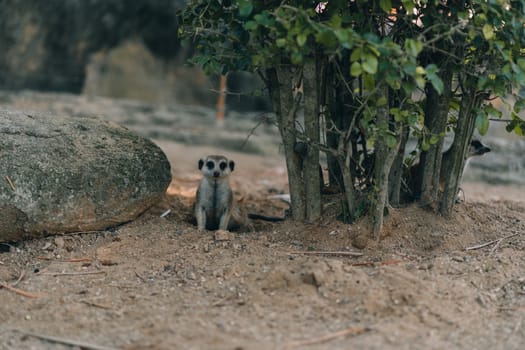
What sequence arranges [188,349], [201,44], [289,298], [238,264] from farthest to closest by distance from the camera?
[201,44] → [238,264] → [289,298] → [188,349]

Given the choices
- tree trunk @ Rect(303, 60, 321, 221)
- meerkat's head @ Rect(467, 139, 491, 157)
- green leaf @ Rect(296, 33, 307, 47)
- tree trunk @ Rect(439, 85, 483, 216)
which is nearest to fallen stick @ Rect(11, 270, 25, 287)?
tree trunk @ Rect(303, 60, 321, 221)

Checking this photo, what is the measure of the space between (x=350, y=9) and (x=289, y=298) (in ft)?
7.03

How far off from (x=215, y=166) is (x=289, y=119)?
143 cm

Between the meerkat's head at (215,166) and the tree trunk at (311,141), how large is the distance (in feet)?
3.83

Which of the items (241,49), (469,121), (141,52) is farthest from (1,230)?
(141,52)

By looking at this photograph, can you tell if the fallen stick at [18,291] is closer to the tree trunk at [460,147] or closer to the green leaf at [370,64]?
the green leaf at [370,64]

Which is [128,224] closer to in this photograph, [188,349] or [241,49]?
[241,49]

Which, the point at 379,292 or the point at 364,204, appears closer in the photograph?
the point at 379,292

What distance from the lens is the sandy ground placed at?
371 cm

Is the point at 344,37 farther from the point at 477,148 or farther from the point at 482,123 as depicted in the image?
the point at 477,148

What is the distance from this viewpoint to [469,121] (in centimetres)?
507

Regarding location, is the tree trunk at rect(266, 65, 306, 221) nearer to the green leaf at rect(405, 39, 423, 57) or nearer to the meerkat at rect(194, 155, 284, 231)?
the meerkat at rect(194, 155, 284, 231)

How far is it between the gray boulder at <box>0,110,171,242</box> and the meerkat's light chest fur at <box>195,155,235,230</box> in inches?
19.2

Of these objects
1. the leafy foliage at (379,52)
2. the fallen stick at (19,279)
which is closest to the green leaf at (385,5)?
the leafy foliage at (379,52)
